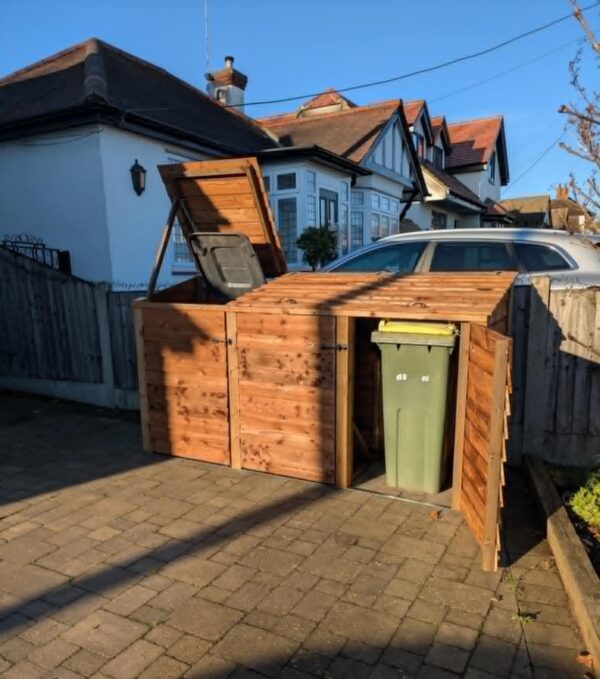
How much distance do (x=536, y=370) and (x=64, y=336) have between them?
18.0 feet

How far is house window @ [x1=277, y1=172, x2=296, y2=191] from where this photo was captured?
13.1m

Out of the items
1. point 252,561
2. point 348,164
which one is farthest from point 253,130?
point 252,561

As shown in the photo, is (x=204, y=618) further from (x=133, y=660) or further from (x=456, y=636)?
(x=456, y=636)

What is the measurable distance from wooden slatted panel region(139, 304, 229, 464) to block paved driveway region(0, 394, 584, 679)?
0.37 m

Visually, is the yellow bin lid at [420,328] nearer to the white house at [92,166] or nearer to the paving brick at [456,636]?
the paving brick at [456,636]

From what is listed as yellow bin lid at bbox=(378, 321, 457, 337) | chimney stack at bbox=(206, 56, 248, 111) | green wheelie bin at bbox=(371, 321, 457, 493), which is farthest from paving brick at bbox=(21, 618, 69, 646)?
chimney stack at bbox=(206, 56, 248, 111)

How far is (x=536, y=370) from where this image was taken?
4414 millimetres

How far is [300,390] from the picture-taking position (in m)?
4.11

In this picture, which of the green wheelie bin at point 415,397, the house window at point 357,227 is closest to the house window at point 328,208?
the house window at point 357,227

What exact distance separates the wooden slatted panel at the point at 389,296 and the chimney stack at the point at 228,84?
49.5 feet

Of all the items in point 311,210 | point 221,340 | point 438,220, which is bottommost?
point 221,340

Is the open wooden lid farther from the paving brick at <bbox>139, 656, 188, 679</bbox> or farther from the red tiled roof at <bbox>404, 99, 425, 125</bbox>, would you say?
the red tiled roof at <bbox>404, 99, 425, 125</bbox>

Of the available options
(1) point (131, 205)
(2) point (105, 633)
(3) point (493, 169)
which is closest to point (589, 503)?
(2) point (105, 633)

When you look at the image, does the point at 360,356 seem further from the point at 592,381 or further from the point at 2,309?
the point at 2,309
